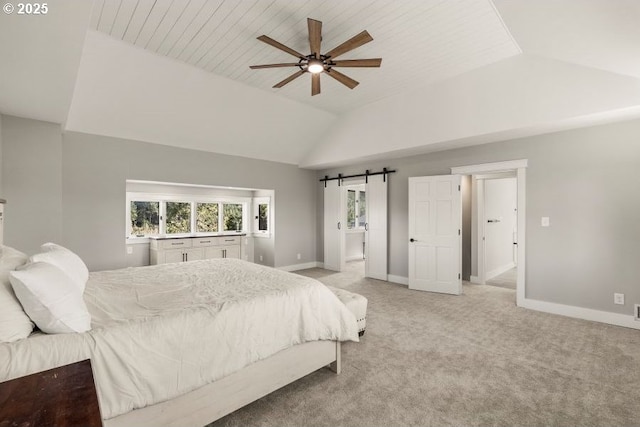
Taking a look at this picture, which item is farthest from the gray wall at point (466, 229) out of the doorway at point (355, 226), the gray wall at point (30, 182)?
the gray wall at point (30, 182)

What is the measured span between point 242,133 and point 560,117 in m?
4.57

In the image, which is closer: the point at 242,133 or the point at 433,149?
the point at 433,149

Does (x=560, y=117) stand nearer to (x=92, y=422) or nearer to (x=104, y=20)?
(x=92, y=422)

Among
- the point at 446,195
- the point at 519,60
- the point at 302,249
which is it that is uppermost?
the point at 519,60

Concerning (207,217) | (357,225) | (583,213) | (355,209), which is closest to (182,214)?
(207,217)

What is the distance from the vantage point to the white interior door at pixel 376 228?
581 cm

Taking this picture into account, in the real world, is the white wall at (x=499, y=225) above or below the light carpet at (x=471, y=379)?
above

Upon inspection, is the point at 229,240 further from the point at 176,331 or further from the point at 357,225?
the point at 176,331

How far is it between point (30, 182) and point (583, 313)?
6.92m

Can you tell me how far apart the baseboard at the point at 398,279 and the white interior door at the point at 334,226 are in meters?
1.29

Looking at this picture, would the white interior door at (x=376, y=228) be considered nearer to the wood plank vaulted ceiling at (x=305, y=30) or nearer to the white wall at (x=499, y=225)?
the white wall at (x=499, y=225)

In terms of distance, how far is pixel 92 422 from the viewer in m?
0.82

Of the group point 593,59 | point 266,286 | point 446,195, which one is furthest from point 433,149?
point 266,286

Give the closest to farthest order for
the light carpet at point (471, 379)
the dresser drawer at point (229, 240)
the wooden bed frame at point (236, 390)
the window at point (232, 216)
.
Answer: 1. the wooden bed frame at point (236, 390)
2. the light carpet at point (471, 379)
3. the dresser drawer at point (229, 240)
4. the window at point (232, 216)
